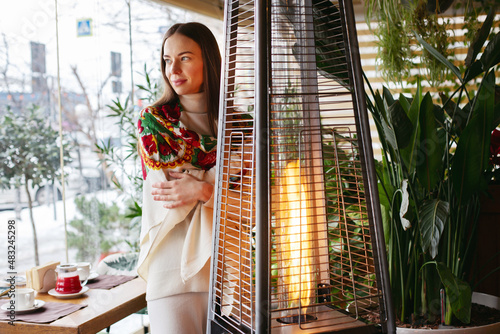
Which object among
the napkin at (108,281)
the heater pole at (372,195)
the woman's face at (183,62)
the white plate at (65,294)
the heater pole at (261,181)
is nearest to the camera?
the heater pole at (261,181)

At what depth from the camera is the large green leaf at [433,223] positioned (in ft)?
5.11

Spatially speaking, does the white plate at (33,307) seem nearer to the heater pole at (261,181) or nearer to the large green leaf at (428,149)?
the heater pole at (261,181)

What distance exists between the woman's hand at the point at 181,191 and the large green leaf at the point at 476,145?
33.4 inches

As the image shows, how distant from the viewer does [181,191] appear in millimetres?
1579

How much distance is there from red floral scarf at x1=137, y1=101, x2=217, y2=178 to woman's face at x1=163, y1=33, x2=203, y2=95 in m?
0.10

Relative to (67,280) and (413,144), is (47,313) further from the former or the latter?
(413,144)

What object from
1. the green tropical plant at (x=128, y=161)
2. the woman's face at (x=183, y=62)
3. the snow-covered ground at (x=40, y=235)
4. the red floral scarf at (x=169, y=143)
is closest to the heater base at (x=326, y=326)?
the red floral scarf at (x=169, y=143)

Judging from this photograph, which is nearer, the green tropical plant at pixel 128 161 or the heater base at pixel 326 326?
the heater base at pixel 326 326

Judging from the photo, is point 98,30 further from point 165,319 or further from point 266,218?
point 266,218

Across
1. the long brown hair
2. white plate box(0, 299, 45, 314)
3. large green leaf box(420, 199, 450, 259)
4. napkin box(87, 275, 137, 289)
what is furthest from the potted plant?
white plate box(0, 299, 45, 314)

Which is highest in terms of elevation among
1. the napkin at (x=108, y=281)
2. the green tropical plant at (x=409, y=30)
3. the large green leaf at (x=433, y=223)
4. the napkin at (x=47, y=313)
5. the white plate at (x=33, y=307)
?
the green tropical plant at (x=409, y=30)

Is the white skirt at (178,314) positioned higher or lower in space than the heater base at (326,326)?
lower

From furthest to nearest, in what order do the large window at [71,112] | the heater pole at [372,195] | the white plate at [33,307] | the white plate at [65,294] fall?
the large window at [71,112]
the white plate at [65,294]
the white plate at [33,307]
the heater pole at [372,195]

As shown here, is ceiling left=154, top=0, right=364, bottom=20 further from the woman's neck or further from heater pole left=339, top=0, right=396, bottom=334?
heater pole left=339, top=0, right=396, bottom=334
